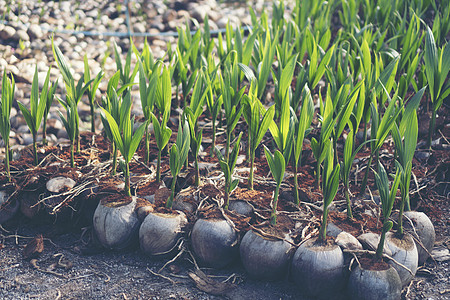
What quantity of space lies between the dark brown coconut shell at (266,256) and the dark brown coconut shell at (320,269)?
0.16 feet

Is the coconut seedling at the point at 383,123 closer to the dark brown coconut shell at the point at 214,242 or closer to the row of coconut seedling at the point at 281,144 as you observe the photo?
the row of coconut seedling at the point at 281,144

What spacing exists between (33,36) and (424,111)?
2.74 meters

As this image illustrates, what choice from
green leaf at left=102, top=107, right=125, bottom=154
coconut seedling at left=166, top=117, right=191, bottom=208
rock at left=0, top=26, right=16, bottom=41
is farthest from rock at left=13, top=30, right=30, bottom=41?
coconut seedling at left=166, top=117, right=191, bottom=208

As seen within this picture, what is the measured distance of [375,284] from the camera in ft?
5.31

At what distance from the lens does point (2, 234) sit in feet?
6.85

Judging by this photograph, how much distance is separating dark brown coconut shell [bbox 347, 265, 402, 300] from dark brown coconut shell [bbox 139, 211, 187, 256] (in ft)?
2.08

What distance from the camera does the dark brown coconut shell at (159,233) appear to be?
1.88 meters

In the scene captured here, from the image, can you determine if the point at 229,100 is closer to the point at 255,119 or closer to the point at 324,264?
the point at 255,119

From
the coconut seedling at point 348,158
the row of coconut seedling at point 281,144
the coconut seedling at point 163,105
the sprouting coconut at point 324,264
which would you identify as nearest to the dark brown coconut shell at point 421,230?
the row of coconut seedling at point 281,144

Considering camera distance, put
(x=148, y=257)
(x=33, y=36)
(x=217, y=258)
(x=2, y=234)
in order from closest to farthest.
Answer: (x=217, y=258)
(x=148, y=257)
(x=2, y=234)
(x=33, y=36)

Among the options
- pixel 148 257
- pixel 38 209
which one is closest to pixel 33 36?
pixel 38 209

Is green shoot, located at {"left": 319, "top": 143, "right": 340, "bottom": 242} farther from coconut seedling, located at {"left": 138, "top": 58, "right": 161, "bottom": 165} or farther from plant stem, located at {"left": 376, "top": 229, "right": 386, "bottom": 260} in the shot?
coconut seedling, located at {"left": 138, "top": 58, "right": 161, "bottom": 165}

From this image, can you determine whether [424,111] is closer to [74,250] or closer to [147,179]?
[147,179]

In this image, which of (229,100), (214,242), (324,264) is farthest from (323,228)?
(229,100)
